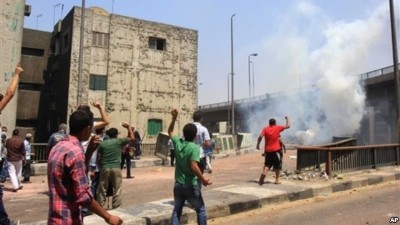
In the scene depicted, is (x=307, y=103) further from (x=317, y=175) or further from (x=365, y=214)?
(x=365, y=214)

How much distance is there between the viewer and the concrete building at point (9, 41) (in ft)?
64.3

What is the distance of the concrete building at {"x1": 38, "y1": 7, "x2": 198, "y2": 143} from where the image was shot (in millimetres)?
27203

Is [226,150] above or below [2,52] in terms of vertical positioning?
below

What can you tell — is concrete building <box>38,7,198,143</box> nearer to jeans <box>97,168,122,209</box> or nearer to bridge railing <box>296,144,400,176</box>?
bridge railing <box>296,144,400,176</box>

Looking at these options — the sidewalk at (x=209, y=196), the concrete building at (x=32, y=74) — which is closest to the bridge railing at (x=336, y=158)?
the sidewalk at (x=209, y=196)

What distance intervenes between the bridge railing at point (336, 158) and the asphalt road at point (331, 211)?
5.91ft

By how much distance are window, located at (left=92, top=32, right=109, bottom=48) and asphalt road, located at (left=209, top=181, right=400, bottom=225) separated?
21.7 metres

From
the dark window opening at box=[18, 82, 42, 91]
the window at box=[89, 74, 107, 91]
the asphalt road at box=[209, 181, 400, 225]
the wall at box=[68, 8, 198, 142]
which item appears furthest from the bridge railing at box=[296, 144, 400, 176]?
the dark window opening at box=[18, 82, 42, 91]

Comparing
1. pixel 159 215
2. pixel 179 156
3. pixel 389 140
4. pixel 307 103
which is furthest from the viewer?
pixel 307 103

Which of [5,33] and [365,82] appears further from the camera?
[365,82]

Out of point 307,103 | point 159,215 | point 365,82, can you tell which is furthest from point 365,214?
point 307,103

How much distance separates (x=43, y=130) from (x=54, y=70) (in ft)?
16.5

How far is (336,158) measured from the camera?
11500mm

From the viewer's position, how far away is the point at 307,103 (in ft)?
148
